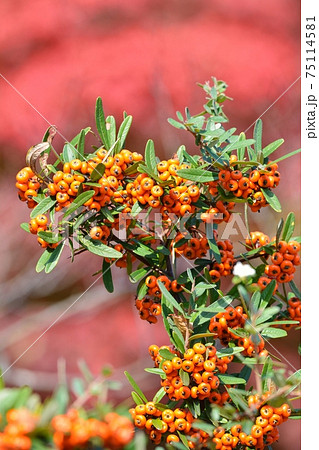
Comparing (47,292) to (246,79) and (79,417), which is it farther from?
(79,417)

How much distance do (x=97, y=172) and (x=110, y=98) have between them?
1904 mm

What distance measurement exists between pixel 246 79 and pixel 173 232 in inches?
79.4

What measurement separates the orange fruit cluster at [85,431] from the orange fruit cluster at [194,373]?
1.53ft

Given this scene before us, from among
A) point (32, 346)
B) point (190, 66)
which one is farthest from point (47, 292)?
point (190, 66)

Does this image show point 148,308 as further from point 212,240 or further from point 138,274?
point 212,240

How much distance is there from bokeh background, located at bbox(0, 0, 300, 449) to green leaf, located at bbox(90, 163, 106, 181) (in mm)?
1638

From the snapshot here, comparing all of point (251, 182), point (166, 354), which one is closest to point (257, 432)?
point (166, 354)

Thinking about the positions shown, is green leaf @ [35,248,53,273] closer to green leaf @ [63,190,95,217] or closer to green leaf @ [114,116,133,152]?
green leaf @ [63,190,95,217]

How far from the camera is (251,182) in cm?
112

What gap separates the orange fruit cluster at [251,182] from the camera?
43.5 inches

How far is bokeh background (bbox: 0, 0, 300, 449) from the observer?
272cm

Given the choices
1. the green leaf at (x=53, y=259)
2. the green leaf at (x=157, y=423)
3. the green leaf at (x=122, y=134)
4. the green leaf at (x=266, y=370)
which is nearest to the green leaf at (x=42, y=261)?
the green leaf at (x=53, y=259)

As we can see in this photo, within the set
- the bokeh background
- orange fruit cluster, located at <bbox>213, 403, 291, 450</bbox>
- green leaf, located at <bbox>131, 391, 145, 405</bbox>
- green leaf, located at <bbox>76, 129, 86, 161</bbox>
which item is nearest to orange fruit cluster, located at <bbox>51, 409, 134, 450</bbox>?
orange fruit cluster, located at <bbox>213, 403, 291, 450</bbox>

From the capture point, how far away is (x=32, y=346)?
278 centimetres
